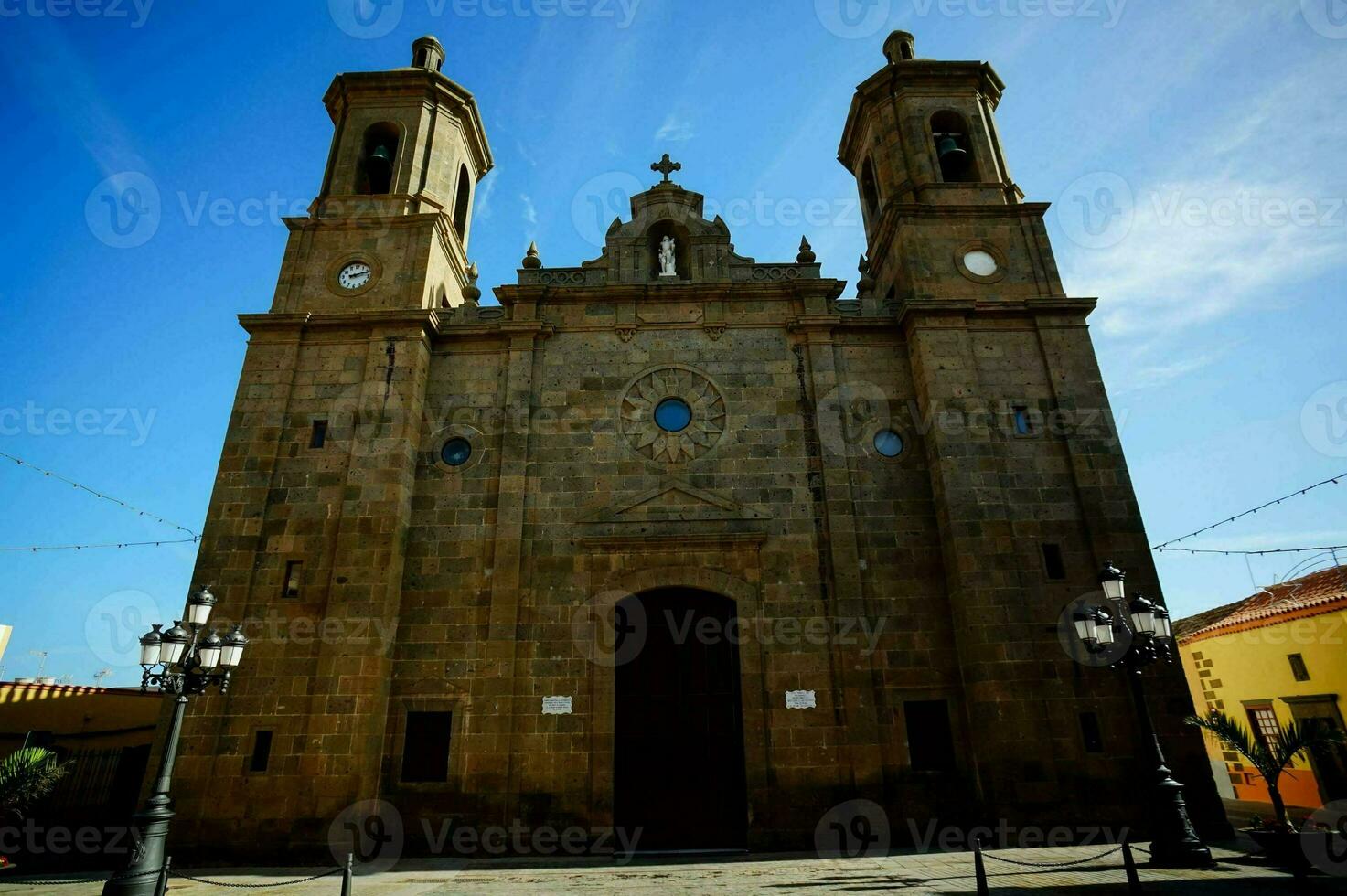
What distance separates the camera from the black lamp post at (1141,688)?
1053 cm

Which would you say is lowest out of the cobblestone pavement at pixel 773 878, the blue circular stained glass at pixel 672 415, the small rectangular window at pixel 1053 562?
the cobblestone pavement at pixel 773 878

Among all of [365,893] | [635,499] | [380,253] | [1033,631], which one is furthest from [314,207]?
[1033,631]

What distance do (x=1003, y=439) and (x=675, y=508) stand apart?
7.88m

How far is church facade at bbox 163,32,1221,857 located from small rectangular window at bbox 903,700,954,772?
52 mm

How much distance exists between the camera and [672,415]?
665 inches

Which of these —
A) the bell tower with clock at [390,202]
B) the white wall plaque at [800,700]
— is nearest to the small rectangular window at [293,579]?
the bell tower with clock at [390,202]

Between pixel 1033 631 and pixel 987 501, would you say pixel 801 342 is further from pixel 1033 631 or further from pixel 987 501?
pixel 1033 631

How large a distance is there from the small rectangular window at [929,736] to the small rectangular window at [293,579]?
13.1m

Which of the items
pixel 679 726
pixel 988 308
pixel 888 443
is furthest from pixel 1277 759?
pixel 988 308

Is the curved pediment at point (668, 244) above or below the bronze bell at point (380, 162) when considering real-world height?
below

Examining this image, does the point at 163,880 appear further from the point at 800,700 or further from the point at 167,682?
the point at 800,700

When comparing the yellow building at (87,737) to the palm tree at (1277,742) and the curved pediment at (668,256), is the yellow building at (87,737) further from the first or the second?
the palm tree at (1277,742)

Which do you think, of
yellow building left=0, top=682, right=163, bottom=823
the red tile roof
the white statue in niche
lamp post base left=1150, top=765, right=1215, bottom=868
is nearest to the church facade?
the white statue in niche

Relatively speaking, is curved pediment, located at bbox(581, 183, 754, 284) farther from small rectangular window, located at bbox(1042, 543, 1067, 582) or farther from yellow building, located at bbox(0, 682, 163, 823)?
yellow building, located at bbox(0, 682, 163, 823)
